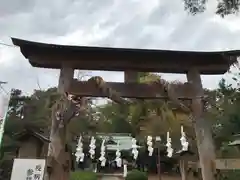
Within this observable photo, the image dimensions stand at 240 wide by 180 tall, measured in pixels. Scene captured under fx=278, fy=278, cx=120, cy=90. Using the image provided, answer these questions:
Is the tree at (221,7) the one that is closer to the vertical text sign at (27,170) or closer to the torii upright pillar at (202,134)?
the torii upright pillar at (202,134)

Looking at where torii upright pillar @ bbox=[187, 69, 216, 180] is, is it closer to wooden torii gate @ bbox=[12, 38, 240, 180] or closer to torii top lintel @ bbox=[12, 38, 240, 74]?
wooden torii gate @ bbox=[12, 38, 240, 180]

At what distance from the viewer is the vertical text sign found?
5.53 meters

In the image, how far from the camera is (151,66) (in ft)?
22.3

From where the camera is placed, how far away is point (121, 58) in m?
6.73

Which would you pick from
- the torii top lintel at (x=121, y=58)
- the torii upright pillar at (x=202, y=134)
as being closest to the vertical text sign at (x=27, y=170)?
the torii top lintel at (x=121, y=58)

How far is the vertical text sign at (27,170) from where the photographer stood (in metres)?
5.53

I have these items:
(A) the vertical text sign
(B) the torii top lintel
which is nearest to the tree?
(B) the torii top lintel

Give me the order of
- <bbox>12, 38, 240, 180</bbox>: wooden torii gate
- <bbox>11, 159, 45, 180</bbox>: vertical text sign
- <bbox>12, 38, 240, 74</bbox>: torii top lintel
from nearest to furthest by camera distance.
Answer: <bbox>11, 159, 45, 180</bbox>: vertical text sign, <bbox>12, 38, 240, 180</bbox>: wooden torii gate, <bbox>12, 38, 240, 74</bbox>: torii top lintel

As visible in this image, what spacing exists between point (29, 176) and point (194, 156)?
236 inches

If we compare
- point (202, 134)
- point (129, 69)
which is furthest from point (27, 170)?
point (202, 134)

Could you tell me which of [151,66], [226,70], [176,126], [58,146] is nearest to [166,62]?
[151,66]

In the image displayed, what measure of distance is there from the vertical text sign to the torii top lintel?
2.32m

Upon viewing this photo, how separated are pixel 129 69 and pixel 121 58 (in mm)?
337

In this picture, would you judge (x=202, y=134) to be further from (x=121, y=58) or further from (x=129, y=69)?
(x=121, y=58)
